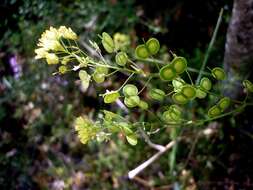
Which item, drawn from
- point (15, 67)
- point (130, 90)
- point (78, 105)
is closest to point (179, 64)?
point (130, 90)

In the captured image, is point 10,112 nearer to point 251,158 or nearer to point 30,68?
point 30,68

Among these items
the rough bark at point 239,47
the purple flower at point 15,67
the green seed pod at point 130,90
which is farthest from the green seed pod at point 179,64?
the purple flower at point 15,67

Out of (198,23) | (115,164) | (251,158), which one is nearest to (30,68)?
(115,164)

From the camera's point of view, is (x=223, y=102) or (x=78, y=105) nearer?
(x=223, y=102)

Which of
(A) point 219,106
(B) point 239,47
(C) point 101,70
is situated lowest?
(B) point 239,47

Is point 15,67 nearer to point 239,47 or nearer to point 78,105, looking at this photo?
point 78,105

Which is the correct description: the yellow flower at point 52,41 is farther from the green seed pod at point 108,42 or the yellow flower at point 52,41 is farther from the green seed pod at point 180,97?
the green seed pod at point 180,97
